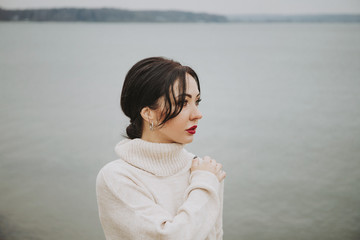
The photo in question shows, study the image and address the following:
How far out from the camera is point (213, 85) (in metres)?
15.0

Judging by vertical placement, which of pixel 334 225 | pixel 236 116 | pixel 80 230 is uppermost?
pixel 236 116

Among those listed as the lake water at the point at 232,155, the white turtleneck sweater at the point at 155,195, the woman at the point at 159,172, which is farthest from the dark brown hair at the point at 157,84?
the lake water at the point at 232,155

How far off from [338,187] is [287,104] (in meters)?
5.97

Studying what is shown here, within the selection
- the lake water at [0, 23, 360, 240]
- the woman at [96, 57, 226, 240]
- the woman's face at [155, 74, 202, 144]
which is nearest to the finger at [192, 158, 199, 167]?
the woman at [96, 57, 226, 240]

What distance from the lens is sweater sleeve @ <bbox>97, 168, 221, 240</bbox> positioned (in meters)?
1.08

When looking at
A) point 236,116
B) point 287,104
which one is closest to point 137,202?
point 236,116

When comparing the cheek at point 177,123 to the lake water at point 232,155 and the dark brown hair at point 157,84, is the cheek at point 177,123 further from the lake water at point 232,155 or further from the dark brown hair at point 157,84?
the lake water at point 232,155

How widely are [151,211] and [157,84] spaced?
403 millimetres

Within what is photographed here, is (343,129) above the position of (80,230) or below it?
above

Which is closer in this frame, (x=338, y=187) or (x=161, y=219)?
(x=161, y=219)

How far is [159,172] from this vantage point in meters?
1.24

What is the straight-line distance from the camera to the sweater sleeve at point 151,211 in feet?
3.54

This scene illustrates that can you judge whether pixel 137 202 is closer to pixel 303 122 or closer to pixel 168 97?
pixel 168 97

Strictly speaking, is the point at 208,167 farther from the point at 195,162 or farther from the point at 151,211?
the point at 151,211
